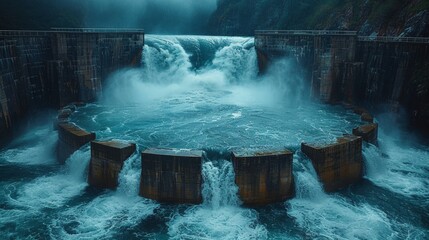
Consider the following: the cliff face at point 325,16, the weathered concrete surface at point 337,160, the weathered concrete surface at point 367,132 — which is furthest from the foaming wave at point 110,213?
the cliff face at point 325,16

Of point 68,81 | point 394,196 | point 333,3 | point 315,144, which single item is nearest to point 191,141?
point 315,144

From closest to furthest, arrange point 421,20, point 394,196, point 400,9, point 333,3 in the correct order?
point 394,196
point 421,20
point 400,9
point 333,3

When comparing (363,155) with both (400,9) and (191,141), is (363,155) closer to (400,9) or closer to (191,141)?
(191,141)

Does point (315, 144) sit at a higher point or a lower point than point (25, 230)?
higher

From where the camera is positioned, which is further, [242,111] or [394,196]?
[242,111]

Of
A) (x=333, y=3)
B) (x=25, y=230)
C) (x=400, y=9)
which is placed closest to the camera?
(x=25, y=230)

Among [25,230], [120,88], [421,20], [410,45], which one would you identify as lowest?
[25,230]

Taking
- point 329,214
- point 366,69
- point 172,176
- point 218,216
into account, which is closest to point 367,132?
point 329,214
